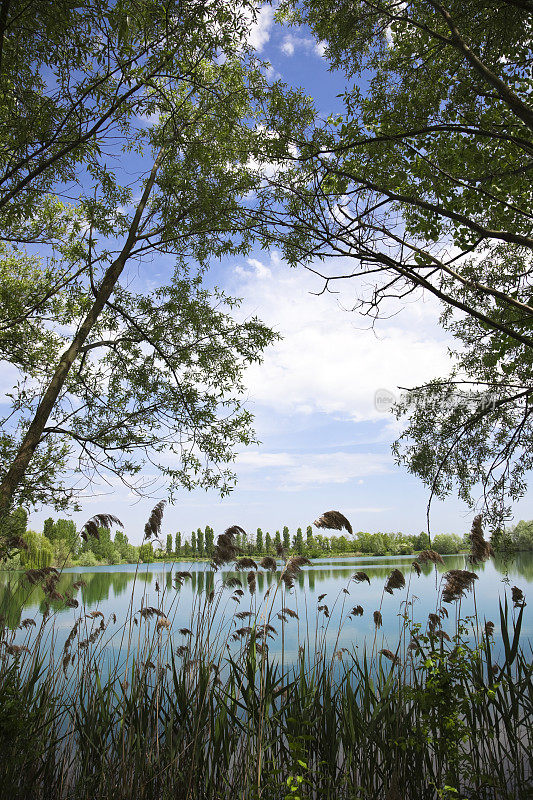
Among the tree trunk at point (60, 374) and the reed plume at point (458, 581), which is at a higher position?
the tree trunk at point (60, 374)

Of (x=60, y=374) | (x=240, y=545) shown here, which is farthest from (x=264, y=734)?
(x=60, y=374)

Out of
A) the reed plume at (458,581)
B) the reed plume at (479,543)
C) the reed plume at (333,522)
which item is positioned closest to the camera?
the reed plume at (333,522)

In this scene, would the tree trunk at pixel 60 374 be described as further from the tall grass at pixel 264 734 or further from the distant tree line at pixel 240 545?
the tall grass at pixel 264 734

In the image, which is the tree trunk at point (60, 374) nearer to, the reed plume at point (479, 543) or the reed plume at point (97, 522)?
the reed plume at point (97, 522)

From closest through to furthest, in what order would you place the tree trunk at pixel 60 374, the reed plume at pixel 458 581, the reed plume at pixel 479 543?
the reed plume at pixel 458 581
the reed plume at pixel 479 543
the tree trunk at pixel 60 374

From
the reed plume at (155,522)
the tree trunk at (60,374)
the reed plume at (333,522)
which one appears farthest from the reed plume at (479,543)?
the tree trunk at (60,374)

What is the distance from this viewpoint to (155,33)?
5.02 meters

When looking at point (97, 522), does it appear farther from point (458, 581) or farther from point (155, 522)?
point (458, 581)

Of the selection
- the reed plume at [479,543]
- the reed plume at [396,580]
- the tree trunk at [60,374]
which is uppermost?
Result: the tree trunk at [60,374]

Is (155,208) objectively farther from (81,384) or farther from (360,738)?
(360,738)

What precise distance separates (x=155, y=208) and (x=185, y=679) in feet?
23.2

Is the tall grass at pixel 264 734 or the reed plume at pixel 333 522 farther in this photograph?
the reed plume at pixel 333 522

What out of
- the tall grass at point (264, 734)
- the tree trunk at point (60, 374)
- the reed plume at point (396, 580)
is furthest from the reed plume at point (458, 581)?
the tree trunk at point (60, 374)

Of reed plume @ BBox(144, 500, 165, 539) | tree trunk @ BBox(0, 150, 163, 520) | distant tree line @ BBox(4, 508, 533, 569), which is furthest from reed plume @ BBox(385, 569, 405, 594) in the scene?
tree trunk @ BBox(0, 150, 163, 520)
